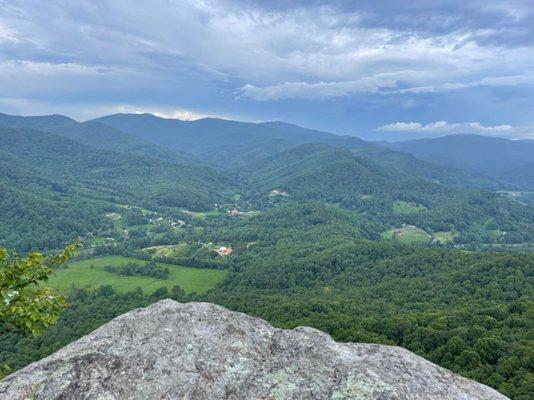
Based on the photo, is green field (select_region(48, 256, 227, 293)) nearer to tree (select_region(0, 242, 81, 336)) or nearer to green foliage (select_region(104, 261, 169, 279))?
green foliage (select_region(104, 261, 169, 279))

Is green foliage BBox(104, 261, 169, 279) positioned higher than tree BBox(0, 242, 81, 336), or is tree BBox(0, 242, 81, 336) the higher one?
tree BBox(0, 242, 81, 336)

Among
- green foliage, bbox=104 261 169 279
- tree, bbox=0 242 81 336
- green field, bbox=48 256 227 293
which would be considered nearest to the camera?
tree, bbox=0 242 81 336

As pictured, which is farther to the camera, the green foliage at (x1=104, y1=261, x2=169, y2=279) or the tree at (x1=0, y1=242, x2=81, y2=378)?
the green foliage at (x1=104, y1=261, x2=169, y2=279)

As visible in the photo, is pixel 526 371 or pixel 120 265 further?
pixel 120 265

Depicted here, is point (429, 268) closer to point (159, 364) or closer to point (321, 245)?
point (321, 245)

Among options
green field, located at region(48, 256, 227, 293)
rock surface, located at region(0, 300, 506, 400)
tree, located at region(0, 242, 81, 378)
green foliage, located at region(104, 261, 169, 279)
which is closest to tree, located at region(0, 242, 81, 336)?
tree, located at region(0, 242, 81, 378)

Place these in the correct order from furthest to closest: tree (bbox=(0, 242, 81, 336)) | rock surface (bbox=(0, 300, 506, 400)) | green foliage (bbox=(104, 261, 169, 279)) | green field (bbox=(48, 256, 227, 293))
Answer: green foliage (bbox=(104, 261, 169, 279))
green field (bbox=(48, 256, 227, 293))
tree (bbox=(0, 242, 81, 336))
rock surface (bbox=(0, 300, 506, 400))

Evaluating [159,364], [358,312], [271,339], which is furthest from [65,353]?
[358,312]
